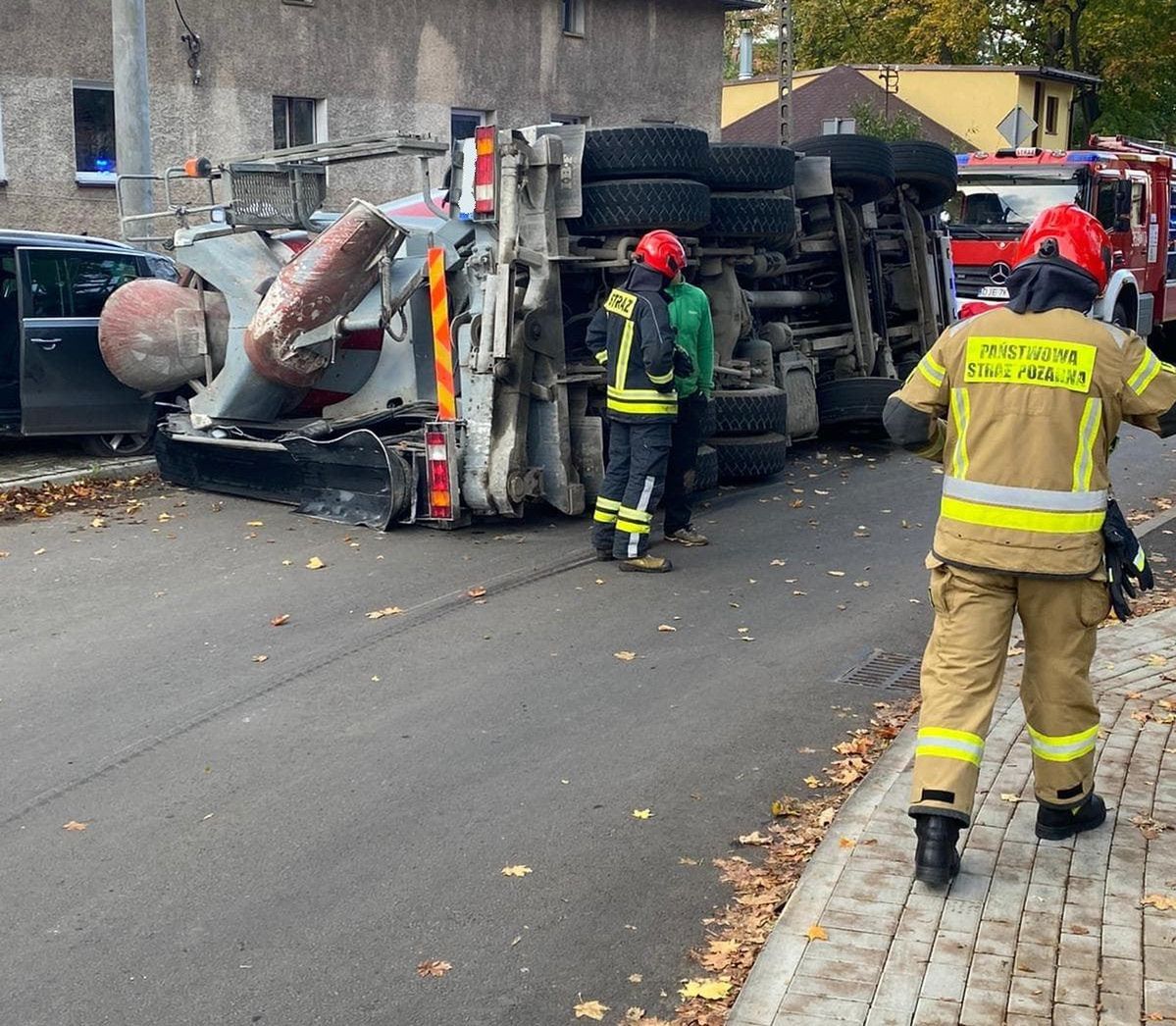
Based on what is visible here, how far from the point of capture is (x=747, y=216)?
32.5 feet

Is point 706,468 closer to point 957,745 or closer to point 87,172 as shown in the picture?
point 957,745

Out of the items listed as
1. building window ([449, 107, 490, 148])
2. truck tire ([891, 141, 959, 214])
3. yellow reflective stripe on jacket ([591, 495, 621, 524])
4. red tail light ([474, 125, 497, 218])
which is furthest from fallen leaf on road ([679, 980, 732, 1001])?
building window ([449, 107, 490, 148])

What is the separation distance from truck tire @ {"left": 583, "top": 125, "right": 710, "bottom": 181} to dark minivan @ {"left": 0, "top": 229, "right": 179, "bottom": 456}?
4143 mm

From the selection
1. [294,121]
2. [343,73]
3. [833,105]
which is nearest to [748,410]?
Answer: [294,121]

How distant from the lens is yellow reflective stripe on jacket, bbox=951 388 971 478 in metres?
4.23

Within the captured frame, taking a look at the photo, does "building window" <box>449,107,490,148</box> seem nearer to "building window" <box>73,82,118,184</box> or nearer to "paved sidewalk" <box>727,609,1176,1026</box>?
"building window" <box>73,82,118,184</box>

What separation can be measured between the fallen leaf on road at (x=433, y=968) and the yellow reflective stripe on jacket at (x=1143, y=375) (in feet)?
7.94

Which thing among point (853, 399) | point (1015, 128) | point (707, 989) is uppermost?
point (1015, 128)

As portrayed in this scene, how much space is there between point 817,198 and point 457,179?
3.84 m

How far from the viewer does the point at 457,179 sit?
29.7 ft

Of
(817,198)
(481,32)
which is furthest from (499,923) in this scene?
(481,32)

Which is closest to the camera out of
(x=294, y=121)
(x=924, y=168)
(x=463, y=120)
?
(x=924, y=168)

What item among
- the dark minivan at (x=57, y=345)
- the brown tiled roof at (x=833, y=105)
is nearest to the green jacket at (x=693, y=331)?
the dark minivan at (x=57, y=345)

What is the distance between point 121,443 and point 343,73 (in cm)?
1458
